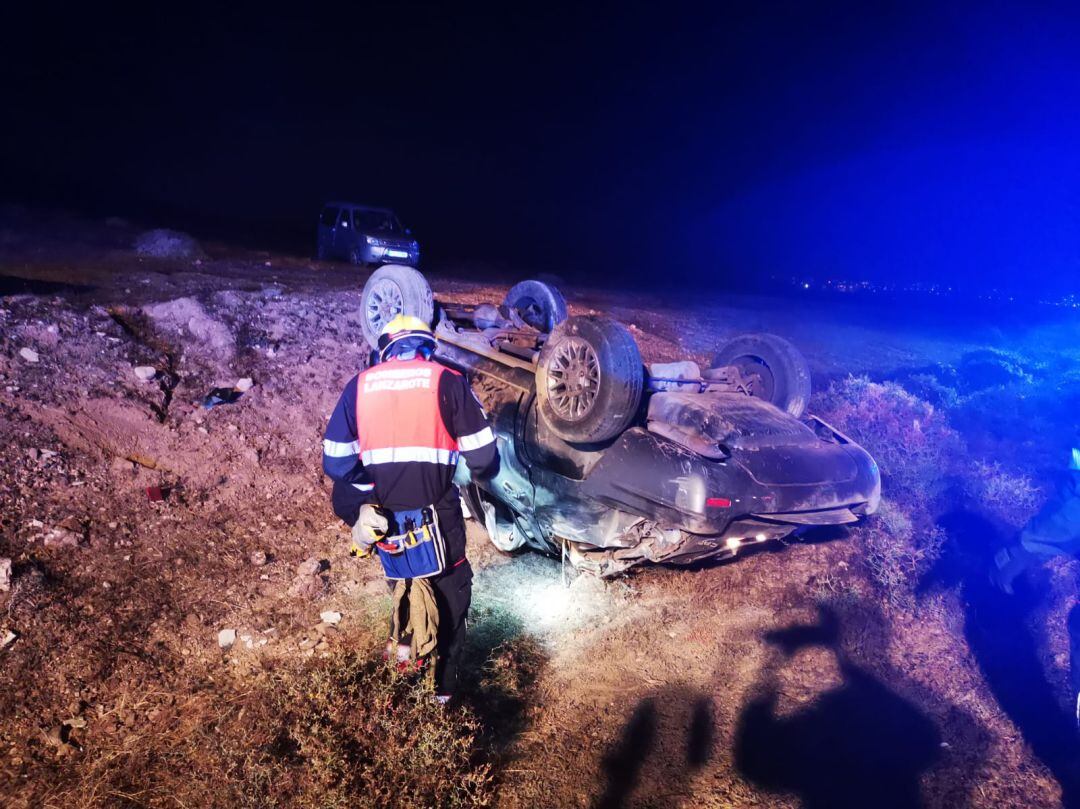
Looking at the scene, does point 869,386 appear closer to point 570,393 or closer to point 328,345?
point 570,393

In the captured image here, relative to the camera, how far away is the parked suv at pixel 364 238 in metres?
12.4

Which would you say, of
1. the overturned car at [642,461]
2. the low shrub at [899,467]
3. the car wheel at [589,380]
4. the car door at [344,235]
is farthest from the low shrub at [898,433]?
the car door at [344,235]

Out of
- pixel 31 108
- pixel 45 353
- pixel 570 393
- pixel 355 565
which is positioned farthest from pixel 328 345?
pixel 31 108

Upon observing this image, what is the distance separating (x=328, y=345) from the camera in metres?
6.70

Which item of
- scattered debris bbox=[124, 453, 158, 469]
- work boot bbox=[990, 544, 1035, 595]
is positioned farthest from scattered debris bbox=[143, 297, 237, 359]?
work boot bbox=[990, 544, 1035, 595]

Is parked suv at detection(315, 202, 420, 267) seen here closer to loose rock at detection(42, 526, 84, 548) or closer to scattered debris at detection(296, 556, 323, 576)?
scattered debris at detection(296, 556, 323, 576)

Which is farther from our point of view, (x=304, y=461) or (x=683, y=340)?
(x=683, y=340)

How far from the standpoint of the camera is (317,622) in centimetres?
360

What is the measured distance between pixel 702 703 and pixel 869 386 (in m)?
6.05

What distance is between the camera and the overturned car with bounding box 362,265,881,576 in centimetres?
329

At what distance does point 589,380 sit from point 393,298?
2.59 metres

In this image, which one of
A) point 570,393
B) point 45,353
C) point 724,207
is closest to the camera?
point 570,393

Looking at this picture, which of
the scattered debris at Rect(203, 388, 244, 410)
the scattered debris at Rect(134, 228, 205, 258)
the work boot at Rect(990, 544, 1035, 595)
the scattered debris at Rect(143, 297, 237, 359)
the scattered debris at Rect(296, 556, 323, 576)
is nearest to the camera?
the scattered debris at Rect(296, 556, 323, 576)

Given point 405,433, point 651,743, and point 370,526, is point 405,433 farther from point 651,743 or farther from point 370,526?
point 651,743
